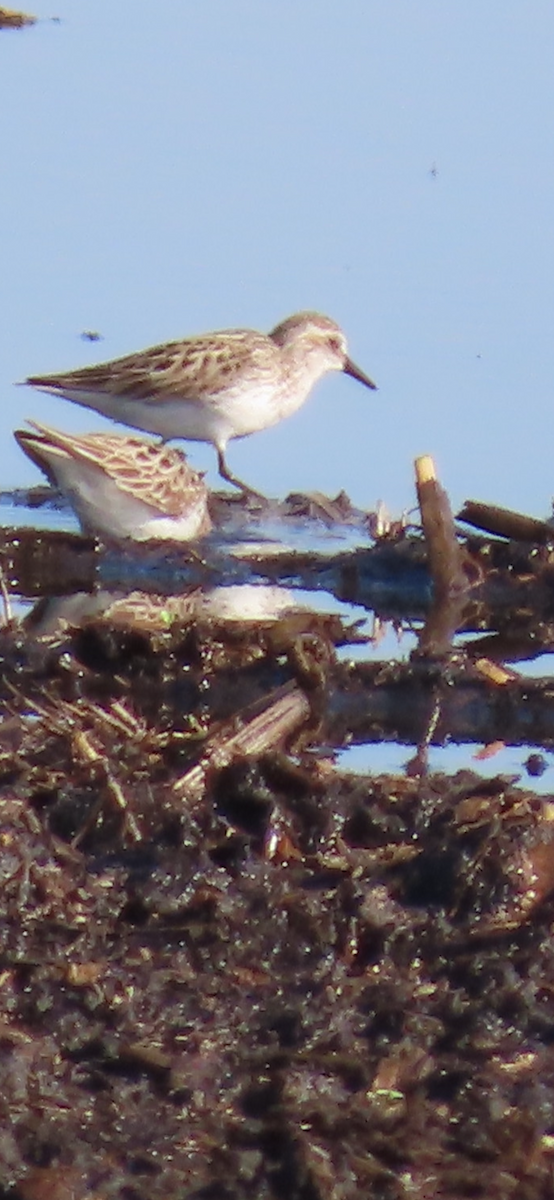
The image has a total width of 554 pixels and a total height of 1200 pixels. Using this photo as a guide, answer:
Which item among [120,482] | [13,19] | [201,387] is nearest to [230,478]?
[201,387]

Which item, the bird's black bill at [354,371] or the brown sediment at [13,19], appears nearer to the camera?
the bird's black bill at [354,371]

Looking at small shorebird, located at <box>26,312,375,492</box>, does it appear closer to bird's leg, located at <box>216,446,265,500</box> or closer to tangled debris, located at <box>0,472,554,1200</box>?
bird's leg, located at <box>216,446,265,500</box>

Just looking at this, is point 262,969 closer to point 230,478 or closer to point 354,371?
point 230,478

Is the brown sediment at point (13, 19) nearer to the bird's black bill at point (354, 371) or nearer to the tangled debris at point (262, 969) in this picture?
the bird's black bill at point (354, 371)

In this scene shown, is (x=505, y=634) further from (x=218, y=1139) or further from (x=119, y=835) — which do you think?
(x=218, y=1139)

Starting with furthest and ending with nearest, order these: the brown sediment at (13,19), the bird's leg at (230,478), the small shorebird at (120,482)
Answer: the brown sediment at (13,19) → the bird's leg at (230,478) → the small shorebird at (120,482)

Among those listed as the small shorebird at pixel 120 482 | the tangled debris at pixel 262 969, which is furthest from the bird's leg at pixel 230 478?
the tangled debris at pixel 262 969
